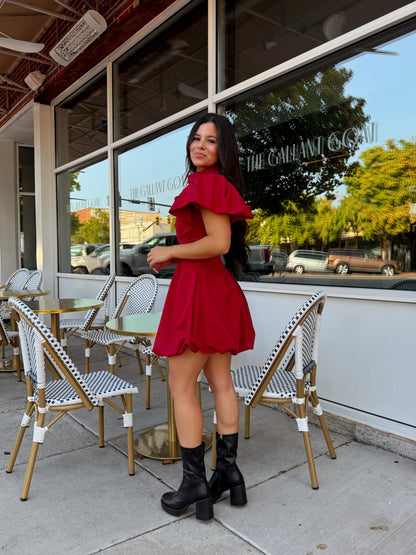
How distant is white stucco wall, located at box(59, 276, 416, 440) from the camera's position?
7.77 ft

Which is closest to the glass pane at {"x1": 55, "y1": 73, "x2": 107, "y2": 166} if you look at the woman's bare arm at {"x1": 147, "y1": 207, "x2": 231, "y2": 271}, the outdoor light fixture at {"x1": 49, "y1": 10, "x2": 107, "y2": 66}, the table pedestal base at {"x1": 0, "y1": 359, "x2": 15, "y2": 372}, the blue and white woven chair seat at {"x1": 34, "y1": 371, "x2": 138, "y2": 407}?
the outdoor light fixture at {"x1": 49, "y1": 10, "x2": 107, "y2": 66}

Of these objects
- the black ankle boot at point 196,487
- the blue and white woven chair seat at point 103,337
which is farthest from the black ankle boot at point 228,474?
the blue and white woven chair seat at point 103,337

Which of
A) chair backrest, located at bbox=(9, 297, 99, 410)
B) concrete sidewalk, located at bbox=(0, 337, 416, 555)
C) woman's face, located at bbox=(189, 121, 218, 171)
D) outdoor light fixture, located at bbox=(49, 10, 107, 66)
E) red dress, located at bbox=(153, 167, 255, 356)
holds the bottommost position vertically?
concrete sidewalk, located at bbox=(0, 337, 416, 555)

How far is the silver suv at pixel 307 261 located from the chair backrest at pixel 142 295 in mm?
1203

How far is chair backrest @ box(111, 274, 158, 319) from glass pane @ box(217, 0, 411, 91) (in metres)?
1.77

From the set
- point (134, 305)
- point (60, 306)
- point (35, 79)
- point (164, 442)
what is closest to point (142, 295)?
point (134, 305)

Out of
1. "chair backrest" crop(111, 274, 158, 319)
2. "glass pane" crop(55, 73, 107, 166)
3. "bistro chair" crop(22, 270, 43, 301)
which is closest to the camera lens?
"chair backrest" crop(111, 274, 158, 319)

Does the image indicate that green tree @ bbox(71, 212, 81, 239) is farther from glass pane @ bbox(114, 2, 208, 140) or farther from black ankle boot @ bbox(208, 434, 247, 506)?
black ankle boot @ bbox(208, 434, 247, 506)

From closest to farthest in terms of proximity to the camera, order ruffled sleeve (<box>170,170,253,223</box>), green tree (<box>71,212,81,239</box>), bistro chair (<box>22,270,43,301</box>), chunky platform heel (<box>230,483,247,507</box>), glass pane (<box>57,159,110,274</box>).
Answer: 1. ruffled sleeve (<box>170,170,253,223</box>)
2. chunky platform heel (<box>230,483,247,507</box>)
3. bistro chair (<box>22,270,43,301</box>)
4. glass pane (<box>57,159,110,274</box>)
5. green tree (<box>71,212,81,239</box>)

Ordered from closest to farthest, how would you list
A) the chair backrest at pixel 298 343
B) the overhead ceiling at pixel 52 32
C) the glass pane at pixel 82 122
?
the chair backrest at pixel 298 343
the overhead ceiling at pixel 52 32
the glass pane at pixel 82 122

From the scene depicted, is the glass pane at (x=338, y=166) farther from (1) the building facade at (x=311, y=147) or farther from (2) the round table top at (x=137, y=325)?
(2) the round table top at (x=137, y=325)

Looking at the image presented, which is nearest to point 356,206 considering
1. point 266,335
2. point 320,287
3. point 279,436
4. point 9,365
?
point 320,287

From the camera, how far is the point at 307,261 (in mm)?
3041

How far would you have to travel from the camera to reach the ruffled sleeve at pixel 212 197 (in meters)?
1.56
